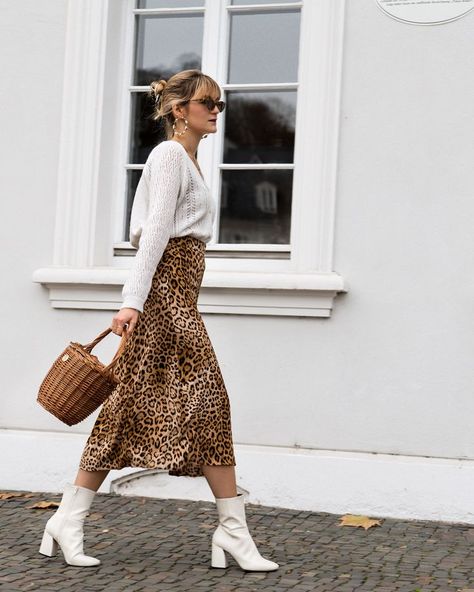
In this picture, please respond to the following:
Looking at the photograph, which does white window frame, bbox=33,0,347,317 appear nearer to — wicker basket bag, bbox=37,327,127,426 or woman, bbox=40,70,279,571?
woman, bbox=40,70,279,571

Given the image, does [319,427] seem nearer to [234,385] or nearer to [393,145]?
[234,385]

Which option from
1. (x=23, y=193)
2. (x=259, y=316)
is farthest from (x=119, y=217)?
(x=259, y=316)

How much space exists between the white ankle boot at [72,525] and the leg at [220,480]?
18.8 inches

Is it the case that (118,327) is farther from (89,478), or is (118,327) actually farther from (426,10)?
(426,10)

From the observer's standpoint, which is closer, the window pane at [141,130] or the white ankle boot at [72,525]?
the white ankle boot at [72,525]

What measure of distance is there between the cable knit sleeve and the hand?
0.02 metres

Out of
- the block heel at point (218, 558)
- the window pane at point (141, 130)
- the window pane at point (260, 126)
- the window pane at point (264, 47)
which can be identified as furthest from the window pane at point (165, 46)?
the block heel at point (218, 558)

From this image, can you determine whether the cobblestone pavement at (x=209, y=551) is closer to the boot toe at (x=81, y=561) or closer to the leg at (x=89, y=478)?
the boot toe at (x=81, y=561)

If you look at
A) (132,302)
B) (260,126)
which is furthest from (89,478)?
(260,126)

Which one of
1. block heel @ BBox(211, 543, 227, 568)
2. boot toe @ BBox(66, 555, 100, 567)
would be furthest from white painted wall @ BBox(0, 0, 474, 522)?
boot toe @ BBox(66, 555, 100, 567)

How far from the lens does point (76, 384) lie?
14.8 feet

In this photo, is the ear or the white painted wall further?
the white painted wall

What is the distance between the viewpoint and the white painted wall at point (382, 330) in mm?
5973

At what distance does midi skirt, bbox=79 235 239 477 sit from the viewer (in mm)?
4586
